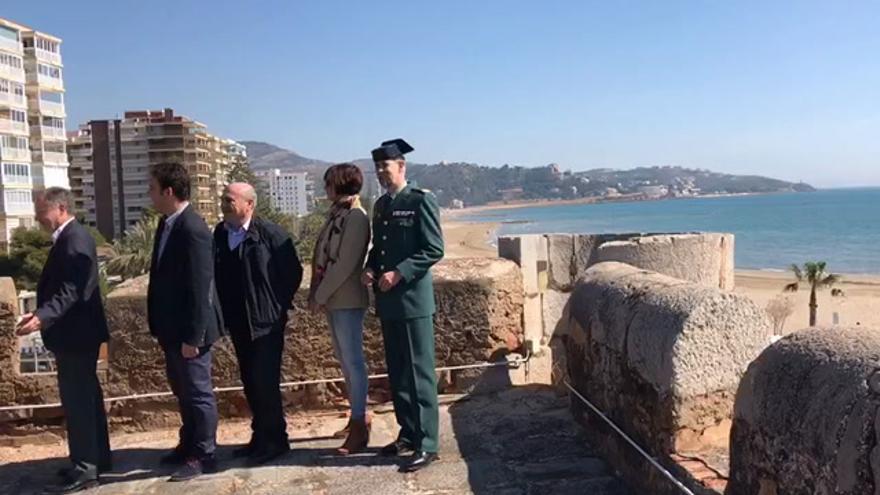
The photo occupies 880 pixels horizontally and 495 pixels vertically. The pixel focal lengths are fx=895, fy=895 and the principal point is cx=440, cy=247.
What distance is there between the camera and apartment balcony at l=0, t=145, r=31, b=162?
67188 mm

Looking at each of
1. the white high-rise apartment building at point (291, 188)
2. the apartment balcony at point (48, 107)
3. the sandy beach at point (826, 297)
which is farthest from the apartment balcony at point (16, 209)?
the white high-rise apartment building at point (291, 188)

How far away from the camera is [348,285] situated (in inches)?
198

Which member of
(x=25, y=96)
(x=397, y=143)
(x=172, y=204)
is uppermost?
(x=25, y=96)

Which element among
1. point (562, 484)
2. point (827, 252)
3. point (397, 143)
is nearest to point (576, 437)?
point (562, 484)

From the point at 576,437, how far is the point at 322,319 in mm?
1966

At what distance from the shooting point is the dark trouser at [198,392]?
4.76 meters

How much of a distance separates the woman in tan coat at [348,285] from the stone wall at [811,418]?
8.02ft

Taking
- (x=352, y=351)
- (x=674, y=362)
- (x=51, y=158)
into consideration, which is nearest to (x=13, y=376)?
(x=352, y=351)

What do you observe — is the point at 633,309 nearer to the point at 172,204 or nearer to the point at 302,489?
the point at 302,489

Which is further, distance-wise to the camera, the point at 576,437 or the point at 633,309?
the point at 576,437

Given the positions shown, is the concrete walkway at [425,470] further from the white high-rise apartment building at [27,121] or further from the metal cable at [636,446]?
the white high-rise apartment building at [27,121]

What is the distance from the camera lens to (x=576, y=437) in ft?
16.6

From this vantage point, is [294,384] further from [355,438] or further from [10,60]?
[10,60]

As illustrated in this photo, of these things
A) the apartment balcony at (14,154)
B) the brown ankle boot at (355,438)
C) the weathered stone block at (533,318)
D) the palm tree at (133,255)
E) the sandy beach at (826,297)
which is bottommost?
the sandy beach at (826,297)
